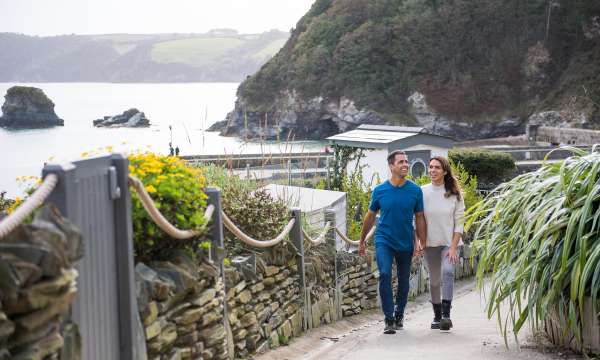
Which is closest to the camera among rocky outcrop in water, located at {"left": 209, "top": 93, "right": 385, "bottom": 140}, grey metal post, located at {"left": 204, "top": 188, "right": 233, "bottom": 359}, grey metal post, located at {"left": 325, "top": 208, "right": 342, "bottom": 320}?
grey metal post, located at {"left": 204, "top": 188, "right": 233, "bottom": 359}

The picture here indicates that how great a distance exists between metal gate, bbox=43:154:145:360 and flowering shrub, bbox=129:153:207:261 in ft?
1.81

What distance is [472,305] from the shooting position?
10727 millimetres

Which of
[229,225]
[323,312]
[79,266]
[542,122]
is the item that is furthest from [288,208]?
[542,122]

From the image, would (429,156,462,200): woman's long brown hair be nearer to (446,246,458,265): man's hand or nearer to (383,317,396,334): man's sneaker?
(446,246,458,265): man's hand

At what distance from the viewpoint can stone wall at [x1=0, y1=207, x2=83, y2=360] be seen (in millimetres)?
3447

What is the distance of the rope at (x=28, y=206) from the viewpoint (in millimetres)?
3410

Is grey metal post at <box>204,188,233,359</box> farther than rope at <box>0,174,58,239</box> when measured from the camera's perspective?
Yes

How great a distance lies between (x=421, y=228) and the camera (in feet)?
28.1

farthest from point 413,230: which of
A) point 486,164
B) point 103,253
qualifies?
point 486,164

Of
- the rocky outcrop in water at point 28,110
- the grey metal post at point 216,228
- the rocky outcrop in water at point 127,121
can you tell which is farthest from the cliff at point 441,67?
the grey metal post at point 216,228

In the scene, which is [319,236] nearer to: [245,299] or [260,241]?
[260,241]

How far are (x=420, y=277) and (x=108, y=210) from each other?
31.2ft

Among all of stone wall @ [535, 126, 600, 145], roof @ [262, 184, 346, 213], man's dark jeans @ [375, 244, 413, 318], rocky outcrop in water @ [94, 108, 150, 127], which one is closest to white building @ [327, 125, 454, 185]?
roof @ [262, 184, 346, 213]

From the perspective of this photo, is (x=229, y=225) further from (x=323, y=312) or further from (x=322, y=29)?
(x=322, y=29)
